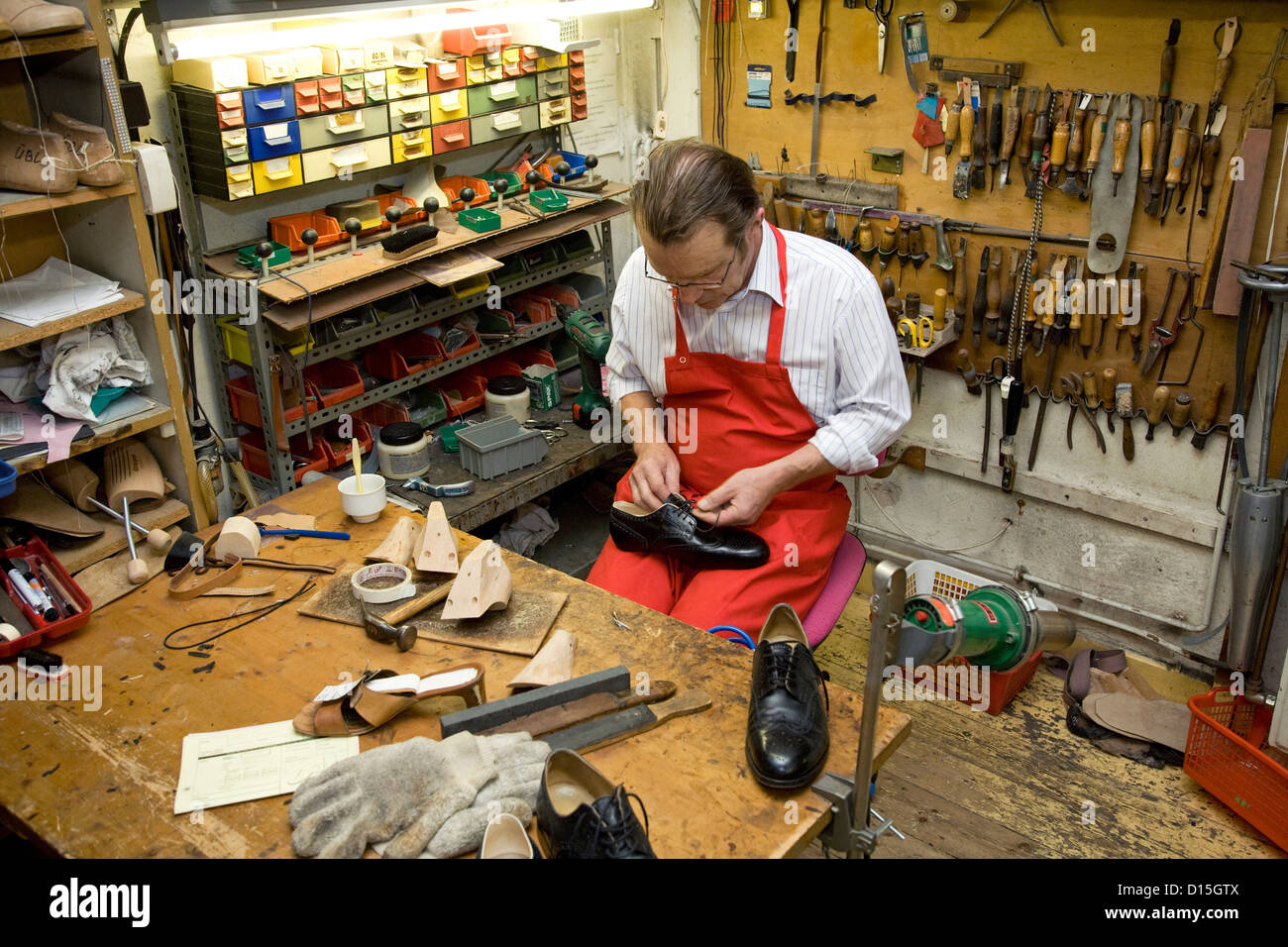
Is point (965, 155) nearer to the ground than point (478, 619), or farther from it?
farther from it

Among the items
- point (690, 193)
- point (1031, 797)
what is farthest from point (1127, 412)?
point (690, 193)

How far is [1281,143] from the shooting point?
2.98 metres

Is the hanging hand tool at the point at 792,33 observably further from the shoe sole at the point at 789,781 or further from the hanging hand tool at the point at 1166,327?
the shoe sole at the point at 789,781

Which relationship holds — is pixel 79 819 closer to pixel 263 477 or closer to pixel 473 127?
pixel 263 477

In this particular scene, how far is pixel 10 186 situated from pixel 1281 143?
Result: 327 cm

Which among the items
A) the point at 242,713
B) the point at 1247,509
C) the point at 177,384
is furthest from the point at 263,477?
the point at 1247,509

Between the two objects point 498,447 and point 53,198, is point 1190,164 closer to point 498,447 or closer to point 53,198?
point 498,447

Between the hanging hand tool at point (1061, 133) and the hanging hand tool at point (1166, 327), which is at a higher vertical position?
the hanging hand tool at point (1061, 133)

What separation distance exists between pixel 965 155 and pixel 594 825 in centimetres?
280

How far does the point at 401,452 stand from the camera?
11.0ft

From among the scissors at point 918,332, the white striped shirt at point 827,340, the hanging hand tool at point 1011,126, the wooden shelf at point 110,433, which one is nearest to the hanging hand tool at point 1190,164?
the hanging hand tool at point 1011,126

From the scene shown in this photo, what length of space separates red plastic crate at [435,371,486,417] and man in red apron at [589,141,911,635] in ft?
3.78

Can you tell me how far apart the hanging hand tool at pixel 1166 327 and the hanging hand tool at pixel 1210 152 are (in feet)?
0.83

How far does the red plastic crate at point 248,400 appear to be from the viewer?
3.24 metres
